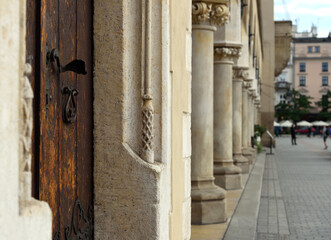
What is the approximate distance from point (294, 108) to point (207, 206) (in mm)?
83582

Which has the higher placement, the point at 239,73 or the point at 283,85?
→ the point at 283,85

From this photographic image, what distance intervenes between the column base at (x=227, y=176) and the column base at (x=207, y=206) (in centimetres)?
368

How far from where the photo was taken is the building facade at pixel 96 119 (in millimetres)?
1329

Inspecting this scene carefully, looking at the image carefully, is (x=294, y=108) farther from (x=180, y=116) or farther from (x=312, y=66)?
(x=180, y=116)

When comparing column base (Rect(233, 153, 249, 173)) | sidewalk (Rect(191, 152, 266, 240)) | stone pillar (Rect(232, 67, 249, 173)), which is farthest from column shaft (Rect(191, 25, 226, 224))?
column base (Rect(233, 153, 249, 173))

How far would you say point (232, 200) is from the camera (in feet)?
32.5

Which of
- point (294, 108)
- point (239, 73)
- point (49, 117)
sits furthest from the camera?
point (294, 108)

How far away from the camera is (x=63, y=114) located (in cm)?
249

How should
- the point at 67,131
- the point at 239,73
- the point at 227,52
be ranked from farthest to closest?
the point at 239,73 → the point at 227,52 → the point at 67,131

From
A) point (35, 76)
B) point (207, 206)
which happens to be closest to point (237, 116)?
point (207, 206)

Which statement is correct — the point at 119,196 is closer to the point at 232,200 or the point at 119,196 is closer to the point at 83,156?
the point at 83,156

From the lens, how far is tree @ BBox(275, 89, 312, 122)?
87250 mm

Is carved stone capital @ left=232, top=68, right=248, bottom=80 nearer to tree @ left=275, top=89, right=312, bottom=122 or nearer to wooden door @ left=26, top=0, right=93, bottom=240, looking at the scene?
wooden door @ left=26, top=0, right=93, bottom=240

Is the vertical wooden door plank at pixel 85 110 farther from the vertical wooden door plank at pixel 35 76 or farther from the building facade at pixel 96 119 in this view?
the vertical wooden door plank at pixel 35 76
